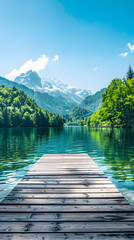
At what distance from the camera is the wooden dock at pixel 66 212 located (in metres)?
3.08

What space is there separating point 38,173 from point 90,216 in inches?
150

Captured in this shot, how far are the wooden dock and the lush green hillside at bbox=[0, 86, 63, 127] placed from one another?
440 feet

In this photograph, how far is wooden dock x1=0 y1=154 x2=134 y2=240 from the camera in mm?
3077

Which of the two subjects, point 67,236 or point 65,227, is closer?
point 67,236

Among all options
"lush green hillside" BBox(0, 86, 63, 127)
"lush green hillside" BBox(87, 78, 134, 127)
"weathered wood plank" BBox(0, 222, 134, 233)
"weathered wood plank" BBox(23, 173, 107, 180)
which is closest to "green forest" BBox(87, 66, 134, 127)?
"lush green hillside" BBox(87, 78, 134, 127)

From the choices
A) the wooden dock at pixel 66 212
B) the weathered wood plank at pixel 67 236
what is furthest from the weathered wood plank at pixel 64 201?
the weathered wood plank at pixel 67 236

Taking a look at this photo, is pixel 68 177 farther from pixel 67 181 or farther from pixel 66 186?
pixel 66 186

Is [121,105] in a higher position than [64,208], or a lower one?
higher

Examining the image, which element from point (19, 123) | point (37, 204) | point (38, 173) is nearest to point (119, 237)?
point (37, 204)

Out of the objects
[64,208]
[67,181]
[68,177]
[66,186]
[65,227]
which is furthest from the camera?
[68,177]

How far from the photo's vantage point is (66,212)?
384 centimetres

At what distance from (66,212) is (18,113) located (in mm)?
146198

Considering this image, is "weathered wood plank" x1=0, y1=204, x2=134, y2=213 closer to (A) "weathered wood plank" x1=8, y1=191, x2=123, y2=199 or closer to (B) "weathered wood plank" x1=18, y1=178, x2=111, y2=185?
(A) "weathered wood plank" x1=8, y1=191, x2=123, y2=199

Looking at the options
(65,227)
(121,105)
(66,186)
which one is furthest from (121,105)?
(65,227)
